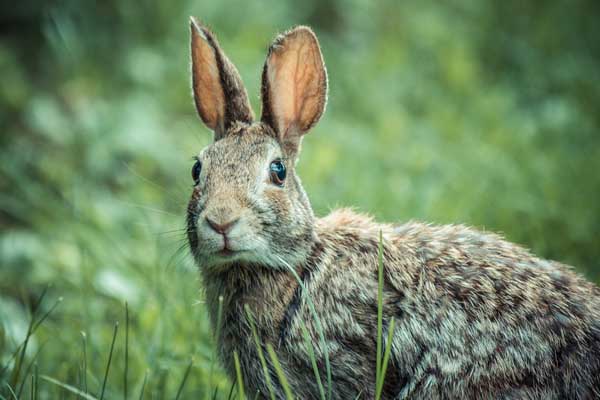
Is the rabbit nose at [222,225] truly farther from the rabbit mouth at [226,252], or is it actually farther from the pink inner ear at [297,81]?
the pink inner ear at [297,81]

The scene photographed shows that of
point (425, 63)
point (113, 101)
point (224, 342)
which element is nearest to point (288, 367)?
point (224, 342)

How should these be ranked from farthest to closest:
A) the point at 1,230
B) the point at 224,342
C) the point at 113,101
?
1. the point at 113,101
2. the point at 1,230
3. the point at 224,342

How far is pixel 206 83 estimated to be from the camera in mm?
3938

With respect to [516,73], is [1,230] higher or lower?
lower

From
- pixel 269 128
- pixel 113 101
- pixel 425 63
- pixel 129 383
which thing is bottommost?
pixel 129 383

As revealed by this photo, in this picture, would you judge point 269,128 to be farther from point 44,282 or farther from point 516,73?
point 516,73

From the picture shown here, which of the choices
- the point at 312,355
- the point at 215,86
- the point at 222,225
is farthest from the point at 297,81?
the point at 312,355

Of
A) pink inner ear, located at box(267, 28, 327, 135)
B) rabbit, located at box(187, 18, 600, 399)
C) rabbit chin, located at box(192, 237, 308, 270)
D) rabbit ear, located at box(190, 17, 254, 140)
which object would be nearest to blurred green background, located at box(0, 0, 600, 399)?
rabbit chin, located at box(192, 237, 308, 270)

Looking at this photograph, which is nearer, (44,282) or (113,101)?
(44,282)

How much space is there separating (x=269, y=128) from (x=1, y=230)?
10.2 feet

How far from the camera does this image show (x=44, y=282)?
209 inches

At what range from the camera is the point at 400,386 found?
3385 mm

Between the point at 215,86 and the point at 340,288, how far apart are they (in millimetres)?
1138

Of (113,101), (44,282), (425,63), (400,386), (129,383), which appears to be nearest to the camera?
(400,386)
